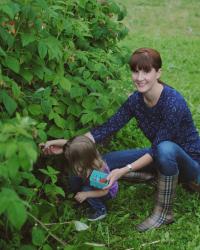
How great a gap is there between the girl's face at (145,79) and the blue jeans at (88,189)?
74 cm

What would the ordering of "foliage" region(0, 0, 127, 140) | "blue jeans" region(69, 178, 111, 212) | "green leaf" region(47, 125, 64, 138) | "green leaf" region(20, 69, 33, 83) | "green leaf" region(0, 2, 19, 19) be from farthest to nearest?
1. "blue jeans" region(69, 178, 111, 212)
2. "green leaf" region(47, 125, 64, 138)
3. "green leaf" region(20, 69, 33, 83)
4. "foliage" region(0, 0, 127, 140)
5. "green leaf" region(0, 2, 19, 19)

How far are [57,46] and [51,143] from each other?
643mm

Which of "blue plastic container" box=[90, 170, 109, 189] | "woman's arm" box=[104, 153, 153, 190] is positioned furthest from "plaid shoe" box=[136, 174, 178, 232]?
"blue plastic container" box=[90, 170, 109, 189]

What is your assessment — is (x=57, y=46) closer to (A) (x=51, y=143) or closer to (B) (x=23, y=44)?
(B) (x=23, y=44)

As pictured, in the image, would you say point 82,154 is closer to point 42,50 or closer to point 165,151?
point 165,151

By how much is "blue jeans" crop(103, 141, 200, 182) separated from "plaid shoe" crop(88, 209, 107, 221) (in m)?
0.39

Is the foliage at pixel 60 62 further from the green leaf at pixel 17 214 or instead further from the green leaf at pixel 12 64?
the green leaf at pixel 17 214

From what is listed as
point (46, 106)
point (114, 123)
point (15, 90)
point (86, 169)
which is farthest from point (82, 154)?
point (15, 90)

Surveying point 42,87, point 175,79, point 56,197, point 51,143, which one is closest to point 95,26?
point 42,87

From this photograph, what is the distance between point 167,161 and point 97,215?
609 mm

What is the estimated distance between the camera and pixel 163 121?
379 cm

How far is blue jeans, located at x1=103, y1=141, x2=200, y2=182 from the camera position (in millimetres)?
3701

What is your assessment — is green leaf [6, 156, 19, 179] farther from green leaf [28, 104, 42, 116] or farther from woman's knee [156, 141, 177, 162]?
woman's knee [156, 141, 177, 162]

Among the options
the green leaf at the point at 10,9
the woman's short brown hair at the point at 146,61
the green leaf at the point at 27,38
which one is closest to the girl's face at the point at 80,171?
the woman's short brown hair at the point at 146,61
